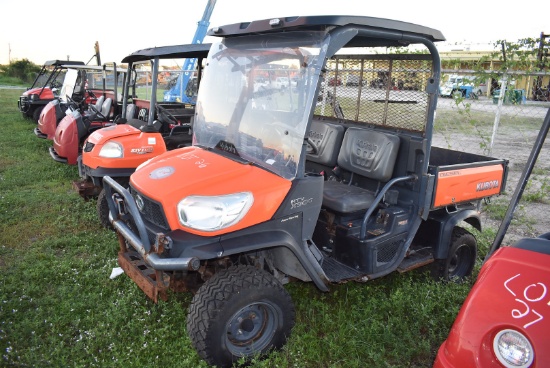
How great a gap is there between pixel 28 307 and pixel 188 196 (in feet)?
6.30

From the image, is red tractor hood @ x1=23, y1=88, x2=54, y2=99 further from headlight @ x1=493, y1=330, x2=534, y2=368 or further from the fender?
headlight @ x1=493, y1=330, x2=534, y2=368

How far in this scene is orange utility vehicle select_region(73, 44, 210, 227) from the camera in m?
5.29

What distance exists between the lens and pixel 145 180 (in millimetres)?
3100

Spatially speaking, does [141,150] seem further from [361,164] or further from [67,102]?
[67,102]

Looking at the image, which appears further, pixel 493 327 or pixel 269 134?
pixel 269 134

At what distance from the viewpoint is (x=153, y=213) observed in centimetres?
292

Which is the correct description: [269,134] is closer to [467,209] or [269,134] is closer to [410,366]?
[410,366]

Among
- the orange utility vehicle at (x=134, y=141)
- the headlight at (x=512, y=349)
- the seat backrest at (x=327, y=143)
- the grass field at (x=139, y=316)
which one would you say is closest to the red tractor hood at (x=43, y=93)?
the orange utility vehicle at (x=134, y=141)

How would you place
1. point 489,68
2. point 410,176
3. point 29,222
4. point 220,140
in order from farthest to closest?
point 489,68 → point 29,222 → point 410,176 → point 220,140

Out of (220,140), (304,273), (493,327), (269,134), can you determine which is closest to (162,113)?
(220,140)

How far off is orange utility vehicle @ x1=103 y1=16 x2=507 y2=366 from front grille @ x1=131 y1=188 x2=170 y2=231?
15mm

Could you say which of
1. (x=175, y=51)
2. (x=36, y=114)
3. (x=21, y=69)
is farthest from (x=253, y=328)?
(x=21, y=69)

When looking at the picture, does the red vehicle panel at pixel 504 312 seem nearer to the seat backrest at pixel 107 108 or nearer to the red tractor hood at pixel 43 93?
the seat backrest at pixel 107 108

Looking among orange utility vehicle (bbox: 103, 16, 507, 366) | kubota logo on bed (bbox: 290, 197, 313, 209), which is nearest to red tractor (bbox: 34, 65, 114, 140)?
orange utility vehicle (bbox: 103, 16, 507, 366)
